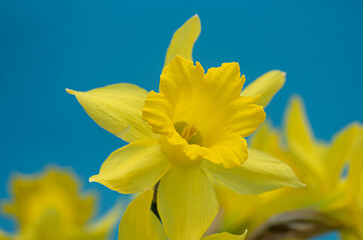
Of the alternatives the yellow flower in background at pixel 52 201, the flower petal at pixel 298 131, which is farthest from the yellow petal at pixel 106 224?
the flower petal at pixel 298 131

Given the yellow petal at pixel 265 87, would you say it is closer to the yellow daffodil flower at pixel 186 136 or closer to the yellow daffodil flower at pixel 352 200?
the yellow daffodil flower at pixel 186 136

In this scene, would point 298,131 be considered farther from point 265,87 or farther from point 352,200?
point 265,87

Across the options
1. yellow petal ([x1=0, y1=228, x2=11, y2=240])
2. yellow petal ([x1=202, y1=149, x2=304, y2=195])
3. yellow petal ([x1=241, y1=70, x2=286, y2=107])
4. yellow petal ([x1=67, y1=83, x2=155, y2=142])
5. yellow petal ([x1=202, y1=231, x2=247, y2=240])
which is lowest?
yellow petal ([x1=202, y1=231, x2=247, y2=240])

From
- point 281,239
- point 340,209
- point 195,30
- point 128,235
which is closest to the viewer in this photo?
point 128,235

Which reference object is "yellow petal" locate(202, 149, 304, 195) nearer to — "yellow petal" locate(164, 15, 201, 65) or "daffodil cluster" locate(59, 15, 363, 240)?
"daffodil cluster" locate(59, 15, 363, 240)

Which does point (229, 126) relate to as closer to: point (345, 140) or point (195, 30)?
point (195, 30)

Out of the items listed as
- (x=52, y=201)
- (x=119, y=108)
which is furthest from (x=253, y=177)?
(x=52, y=201)

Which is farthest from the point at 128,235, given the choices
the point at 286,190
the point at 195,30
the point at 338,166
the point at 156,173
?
the point at 338,166

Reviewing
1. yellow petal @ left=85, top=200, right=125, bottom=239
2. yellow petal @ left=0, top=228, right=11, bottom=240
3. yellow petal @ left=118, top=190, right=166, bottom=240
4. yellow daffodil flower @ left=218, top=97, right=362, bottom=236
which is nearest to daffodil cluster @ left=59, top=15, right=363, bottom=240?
yellow petal @ left=118, top=190, right=166, bottom=240

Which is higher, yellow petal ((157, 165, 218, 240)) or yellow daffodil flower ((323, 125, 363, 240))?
yellow daffodil flower ((323, 125, 363, 240))
